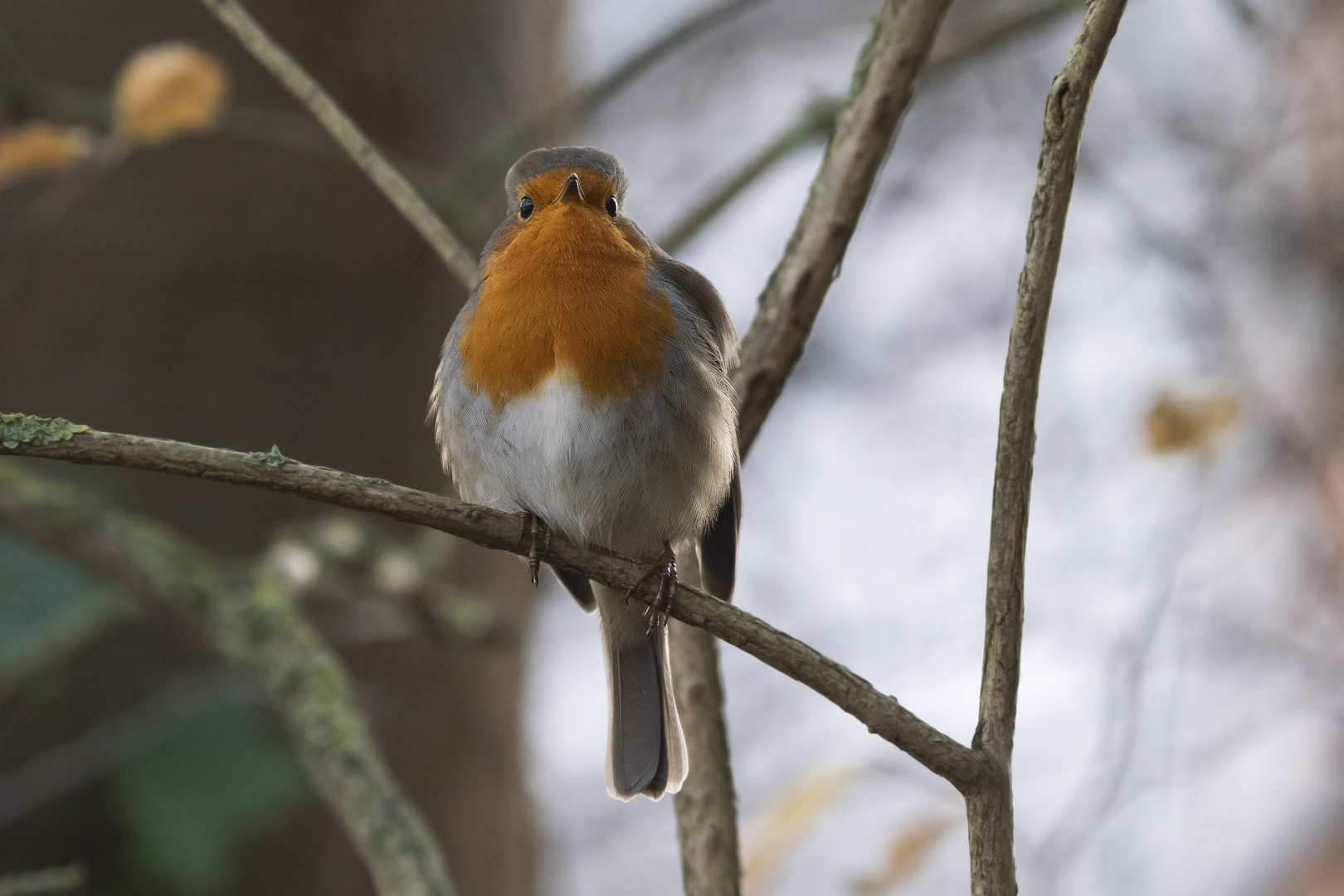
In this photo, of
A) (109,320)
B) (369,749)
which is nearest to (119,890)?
(369,749)

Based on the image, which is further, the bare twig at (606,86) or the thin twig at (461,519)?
the bare twig at (606,86)

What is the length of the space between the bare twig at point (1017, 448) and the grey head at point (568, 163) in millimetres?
1378

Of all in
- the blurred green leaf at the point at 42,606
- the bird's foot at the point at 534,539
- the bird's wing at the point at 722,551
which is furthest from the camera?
the blurred green leaf at the point at 42,606

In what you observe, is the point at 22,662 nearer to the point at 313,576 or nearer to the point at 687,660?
the point at 313,576

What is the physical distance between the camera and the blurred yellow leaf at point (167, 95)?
9.05ft

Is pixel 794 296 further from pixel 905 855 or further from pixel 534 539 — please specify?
pixel 905 855

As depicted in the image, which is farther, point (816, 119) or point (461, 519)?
point (816, 119)

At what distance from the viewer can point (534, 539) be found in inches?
77.5

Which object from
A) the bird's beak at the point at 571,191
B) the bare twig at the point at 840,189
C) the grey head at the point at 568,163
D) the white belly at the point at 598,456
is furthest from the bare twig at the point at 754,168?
the white belly at the point at 598,456

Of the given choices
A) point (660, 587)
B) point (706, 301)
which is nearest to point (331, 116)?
point (706, 301)

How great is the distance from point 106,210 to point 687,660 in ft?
8.58

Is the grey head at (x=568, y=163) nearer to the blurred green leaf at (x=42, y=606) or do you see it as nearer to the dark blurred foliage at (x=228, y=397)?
the dark blurred foliage at (x=228, y=397)

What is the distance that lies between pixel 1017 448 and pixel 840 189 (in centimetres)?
89

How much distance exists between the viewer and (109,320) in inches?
155
